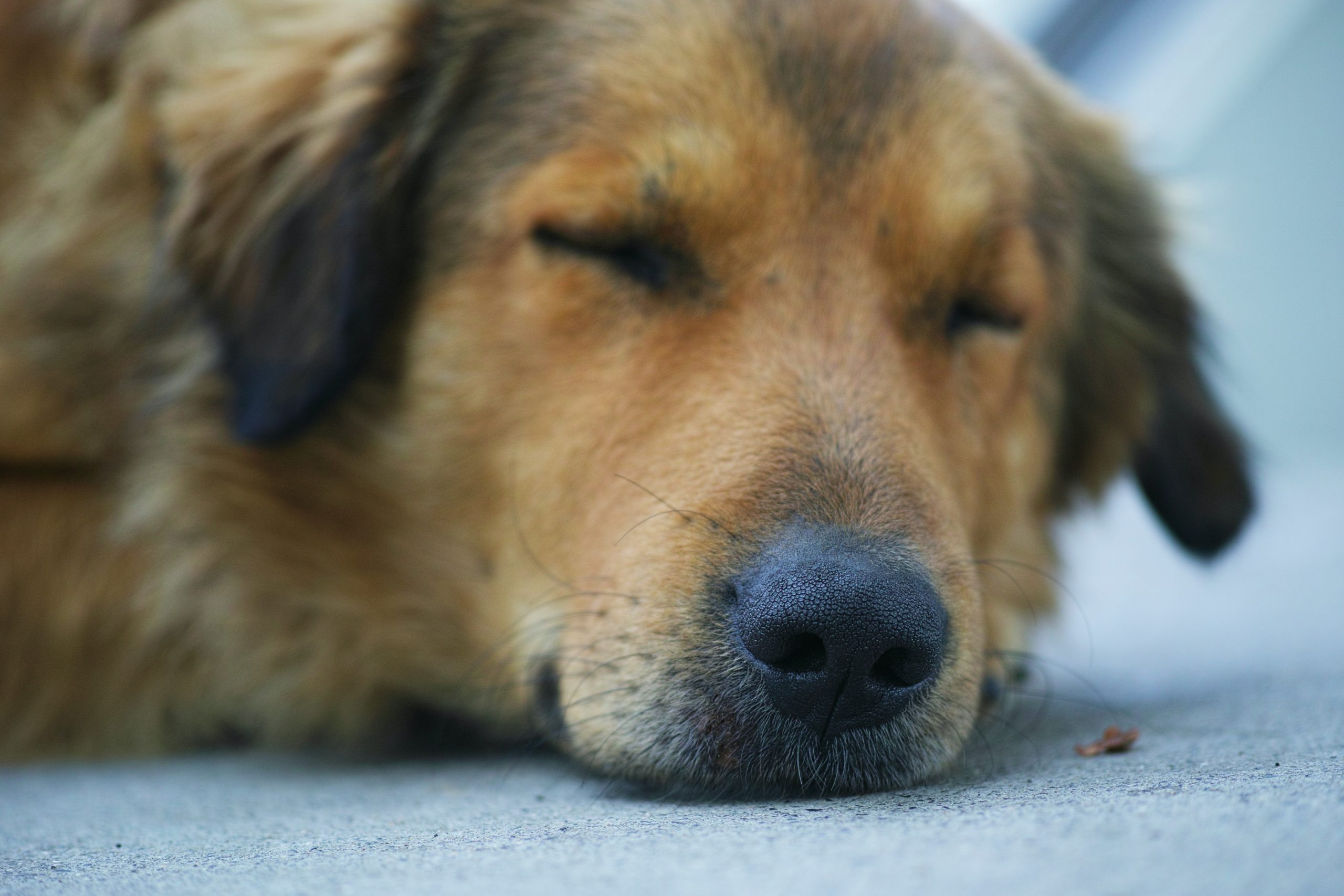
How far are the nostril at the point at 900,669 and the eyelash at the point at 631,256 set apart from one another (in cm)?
78

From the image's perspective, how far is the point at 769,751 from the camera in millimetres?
1537

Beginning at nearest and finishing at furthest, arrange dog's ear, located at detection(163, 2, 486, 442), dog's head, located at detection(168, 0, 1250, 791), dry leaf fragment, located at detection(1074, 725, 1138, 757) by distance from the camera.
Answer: dog's head, located at detection(168, 0, 1250, 791)
dry leaf fragment, located at detection(1074, 725, 1138, 757)
dog's ear, located at detection(163, 2, 486, 442)

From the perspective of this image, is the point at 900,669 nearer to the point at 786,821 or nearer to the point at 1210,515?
the point at 786,821

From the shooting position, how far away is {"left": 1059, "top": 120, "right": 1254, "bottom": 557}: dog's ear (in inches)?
111

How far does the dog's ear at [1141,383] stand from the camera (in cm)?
281

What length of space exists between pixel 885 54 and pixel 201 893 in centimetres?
177

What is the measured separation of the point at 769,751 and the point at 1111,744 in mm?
532

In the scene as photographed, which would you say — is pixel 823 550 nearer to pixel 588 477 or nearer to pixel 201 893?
pixel 588 477

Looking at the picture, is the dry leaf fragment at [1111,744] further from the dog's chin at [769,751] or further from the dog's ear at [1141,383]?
the dog's ear at [1141,383]

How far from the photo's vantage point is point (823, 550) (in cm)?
152

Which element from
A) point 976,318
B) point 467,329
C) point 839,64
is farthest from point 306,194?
point 976,318

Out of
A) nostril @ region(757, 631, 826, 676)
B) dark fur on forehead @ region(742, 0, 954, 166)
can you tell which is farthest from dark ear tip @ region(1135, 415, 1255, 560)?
nostril @ region(757, 631, 826, 676)

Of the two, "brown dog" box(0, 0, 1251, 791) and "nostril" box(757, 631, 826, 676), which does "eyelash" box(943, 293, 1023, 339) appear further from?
"nostril" box(757, 631, 826, 676)

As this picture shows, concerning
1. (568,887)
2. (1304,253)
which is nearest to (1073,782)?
(568,887)
